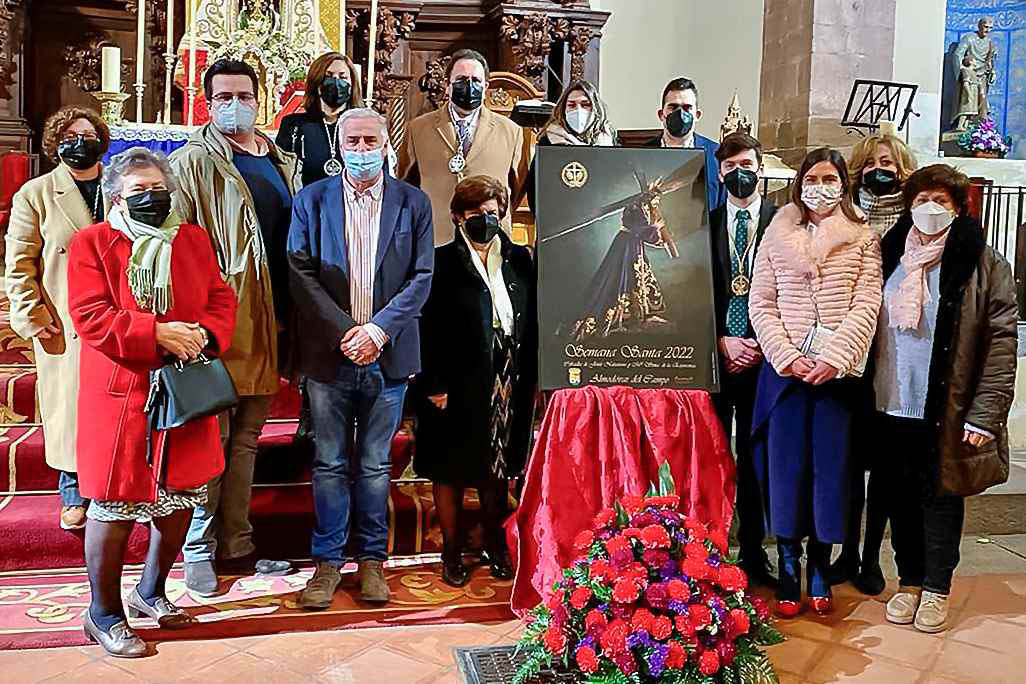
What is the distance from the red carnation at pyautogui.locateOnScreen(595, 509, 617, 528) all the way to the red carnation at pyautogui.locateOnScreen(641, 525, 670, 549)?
0.16 m

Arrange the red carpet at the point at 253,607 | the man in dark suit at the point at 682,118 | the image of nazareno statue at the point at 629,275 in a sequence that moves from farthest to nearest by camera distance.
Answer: the man in dark suit at the point at 682,118, the image of nazareno statue at the point at 629,275, the red carpet at the point at 253,607

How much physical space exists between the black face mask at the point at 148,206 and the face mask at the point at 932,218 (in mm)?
2325

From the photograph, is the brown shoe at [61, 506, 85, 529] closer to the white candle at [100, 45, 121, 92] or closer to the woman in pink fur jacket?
the woman in pink fur jacket

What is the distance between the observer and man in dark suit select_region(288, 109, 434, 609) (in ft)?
11.9

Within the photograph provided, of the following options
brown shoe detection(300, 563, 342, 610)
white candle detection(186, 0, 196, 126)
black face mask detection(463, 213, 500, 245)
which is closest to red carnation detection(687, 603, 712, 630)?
brown shoe detection(300, 563, 342, 610)

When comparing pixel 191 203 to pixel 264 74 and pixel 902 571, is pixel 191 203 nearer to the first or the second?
Result: pixel 902 571

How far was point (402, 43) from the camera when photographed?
761 centimetres

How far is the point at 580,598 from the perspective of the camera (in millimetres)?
3059

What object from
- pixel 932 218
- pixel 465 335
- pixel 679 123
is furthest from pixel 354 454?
pixel 932 218

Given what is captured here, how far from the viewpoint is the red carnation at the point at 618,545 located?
309cm

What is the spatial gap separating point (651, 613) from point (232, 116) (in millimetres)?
2062

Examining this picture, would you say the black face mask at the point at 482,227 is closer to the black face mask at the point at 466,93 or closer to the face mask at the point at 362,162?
the face mask at the point at 362,162

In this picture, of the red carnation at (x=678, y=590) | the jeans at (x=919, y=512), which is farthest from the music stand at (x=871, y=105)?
the red carnation at (x=678, y=590)

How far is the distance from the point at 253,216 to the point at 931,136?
21.2 ft
